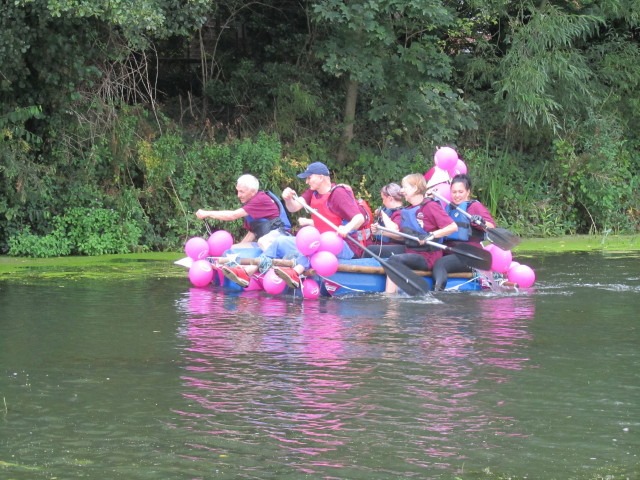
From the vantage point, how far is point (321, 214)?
12.6 meters

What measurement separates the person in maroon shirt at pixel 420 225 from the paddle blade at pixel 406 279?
0.12 m

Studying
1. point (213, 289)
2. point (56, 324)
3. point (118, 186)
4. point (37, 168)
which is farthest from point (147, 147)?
point (56, 324)

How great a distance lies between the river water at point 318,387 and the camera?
5.92 metres

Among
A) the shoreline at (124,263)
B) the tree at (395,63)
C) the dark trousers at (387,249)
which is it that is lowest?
the shoreline at (124,263)

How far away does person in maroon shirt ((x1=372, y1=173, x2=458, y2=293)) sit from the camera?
40.0 ft

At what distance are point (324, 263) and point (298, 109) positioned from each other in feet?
26.9

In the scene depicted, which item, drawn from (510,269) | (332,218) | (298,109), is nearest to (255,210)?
(332,218)

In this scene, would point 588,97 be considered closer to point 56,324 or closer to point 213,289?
point 213,289

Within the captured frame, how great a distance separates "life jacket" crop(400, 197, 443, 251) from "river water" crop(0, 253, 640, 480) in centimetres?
84

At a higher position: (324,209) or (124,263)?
(324,209)

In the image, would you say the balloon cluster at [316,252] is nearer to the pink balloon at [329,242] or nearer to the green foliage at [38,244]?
the pink balloon at [329,242]

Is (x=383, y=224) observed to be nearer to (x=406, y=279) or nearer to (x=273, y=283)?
(x=406, y=279)

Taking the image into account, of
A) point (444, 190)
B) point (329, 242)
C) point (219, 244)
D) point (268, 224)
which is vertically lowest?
point (219, 244)

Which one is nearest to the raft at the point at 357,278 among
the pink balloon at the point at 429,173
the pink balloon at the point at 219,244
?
the pink balloon at the point at 219,244
